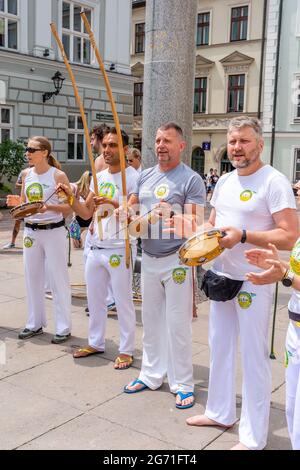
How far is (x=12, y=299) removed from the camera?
6531mm

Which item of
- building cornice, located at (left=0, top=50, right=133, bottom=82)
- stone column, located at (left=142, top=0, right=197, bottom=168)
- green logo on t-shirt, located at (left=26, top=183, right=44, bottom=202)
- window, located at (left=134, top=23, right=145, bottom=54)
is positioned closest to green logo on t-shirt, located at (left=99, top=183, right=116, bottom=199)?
green logo on t-shirt, located at (left=26, top=183, right=44, bottom=202)

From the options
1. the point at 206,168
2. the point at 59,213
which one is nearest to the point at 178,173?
the point at 59,213

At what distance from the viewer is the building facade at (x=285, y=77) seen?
29.1 meters

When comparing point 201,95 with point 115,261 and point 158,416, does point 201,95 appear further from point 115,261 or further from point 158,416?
point 158,416

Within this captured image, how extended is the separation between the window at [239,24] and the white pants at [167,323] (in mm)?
31131

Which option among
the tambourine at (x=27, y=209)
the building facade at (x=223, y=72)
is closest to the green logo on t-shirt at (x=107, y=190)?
the tambourine at (x=27, y=209)

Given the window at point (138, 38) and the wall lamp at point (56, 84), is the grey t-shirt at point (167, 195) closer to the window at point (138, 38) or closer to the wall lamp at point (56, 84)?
the wall lamp at point (56, 84)

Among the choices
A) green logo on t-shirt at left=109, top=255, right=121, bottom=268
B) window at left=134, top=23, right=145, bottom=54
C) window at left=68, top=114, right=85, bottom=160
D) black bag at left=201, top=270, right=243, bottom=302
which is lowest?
Answer: green logo on t-shirt at left=109, top=255, right=121, bottom=268

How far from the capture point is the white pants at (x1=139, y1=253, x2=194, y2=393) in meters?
3.69

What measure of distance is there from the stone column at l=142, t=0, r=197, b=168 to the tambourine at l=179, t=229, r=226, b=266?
151 inches

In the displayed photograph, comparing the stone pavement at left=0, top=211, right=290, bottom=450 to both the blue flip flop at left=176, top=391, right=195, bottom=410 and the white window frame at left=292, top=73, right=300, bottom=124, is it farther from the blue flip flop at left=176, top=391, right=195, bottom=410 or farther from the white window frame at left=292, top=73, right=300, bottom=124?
the white window frame at left=292, top=73, right=300, bottom=124

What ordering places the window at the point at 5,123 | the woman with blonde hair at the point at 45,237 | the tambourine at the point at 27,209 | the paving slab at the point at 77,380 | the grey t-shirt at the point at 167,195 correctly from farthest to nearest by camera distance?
the window at the point at 5,123 → the woman with blonde hair at the point at 45,237 → the tambourine at the point at 27,209 → the paving slab at the point at 77,380 → the grey t-shirt at the point at 167,195

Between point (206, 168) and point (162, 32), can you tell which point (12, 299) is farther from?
point (206, 168)
